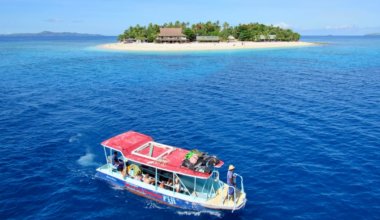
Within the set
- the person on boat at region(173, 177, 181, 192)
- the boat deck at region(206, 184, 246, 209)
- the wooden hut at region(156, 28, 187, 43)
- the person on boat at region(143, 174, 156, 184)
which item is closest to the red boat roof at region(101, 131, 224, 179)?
the person on boat at region(173, 177, 181, 192)

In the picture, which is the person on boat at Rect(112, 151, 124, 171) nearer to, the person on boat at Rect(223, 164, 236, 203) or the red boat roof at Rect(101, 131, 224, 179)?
the red boat roof at Rect(101, 131, 224, 179)

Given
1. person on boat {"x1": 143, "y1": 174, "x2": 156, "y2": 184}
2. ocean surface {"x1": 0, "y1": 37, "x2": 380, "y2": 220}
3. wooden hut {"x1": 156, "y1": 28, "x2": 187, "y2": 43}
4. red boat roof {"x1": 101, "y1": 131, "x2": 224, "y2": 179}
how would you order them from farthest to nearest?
1. wooden hut {"x1": 156, "y1": 28, "x2": 187, "y2": 43}
2. person on boat {"x1": 143, "y1": 174, "x2": 156, "y2": 184}
3. ocean surface {"x1": 0, "y1": 37, "x2": 380, "y2": 220}
4. red boat roof {"x1": 101, "y1": 131, "x2": 224, "y2": 179}

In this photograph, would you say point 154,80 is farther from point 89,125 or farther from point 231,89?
point 89,125

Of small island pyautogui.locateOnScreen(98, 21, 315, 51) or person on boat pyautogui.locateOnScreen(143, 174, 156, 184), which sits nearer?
person on boat pyautogui.locateOnScreen(143, 174, 156, 184)

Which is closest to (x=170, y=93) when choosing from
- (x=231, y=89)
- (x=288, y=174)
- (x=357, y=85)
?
(x=231, y=89)

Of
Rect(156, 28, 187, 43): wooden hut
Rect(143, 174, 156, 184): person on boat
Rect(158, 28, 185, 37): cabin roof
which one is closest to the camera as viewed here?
Rect(143, 174, 156, 184): person on boat

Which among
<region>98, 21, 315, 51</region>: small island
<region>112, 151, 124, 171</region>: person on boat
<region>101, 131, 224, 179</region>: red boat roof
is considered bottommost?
<region>112, 151, 124, 171</region>: person on boat

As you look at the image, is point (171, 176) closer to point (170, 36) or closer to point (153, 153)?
point (153, 153)

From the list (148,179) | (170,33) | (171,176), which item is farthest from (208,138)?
(170,33)

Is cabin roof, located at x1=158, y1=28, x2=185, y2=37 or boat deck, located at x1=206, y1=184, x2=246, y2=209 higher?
cabin roof, located at x1=158, y1=28, x2=185, y2=37
